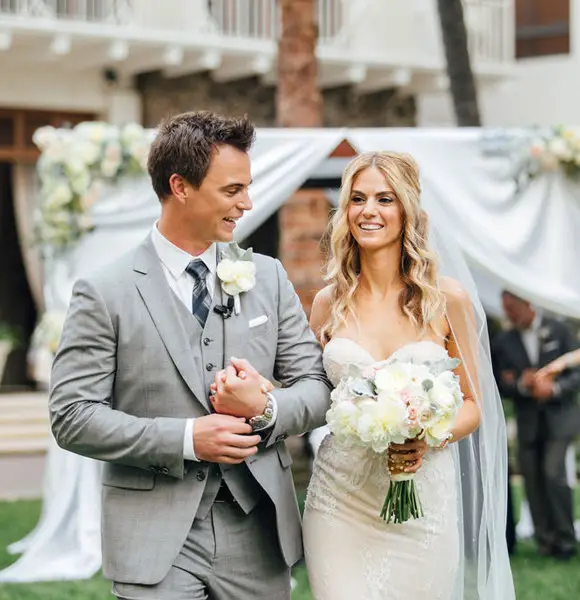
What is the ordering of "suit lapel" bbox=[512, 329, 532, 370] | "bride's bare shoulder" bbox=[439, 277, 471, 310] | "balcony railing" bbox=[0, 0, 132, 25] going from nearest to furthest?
"bride's bare shoulder" bbox=[439, 277, 471, 310]
"suit lapel" bbox=[512, 329, 532, 370]
"balcony railing" bbox=[0, 0, 132, 25]

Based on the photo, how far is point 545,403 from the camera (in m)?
9.30

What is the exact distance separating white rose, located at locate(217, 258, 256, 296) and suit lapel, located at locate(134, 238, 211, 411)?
15 centimetres

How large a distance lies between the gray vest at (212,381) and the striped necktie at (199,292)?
0.09 feet

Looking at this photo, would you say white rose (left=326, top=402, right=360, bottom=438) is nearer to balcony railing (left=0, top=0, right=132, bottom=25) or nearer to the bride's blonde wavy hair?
the bride's blonde wavy hair

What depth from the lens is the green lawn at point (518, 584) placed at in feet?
25.3

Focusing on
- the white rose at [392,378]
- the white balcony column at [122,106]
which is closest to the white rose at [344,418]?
the white rose at [392,378]

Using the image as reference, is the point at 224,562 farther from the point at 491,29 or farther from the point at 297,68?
the point at 491,29

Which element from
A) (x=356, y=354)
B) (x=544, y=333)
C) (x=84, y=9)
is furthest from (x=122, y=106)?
(x=356, y=354)

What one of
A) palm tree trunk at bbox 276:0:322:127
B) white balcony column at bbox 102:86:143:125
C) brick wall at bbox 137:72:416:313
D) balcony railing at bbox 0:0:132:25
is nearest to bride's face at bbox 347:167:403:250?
palm tree trunk at bbox 276:0:322:127

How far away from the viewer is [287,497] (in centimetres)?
382

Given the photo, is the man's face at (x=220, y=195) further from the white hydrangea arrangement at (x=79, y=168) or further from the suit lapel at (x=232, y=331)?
the white hydrangea arrangement at (x=79, y=168)

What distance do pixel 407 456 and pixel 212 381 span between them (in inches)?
26.5

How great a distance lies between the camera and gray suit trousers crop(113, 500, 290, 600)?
361 centimetres

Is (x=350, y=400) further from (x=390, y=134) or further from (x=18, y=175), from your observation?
(x=18, y=175)
